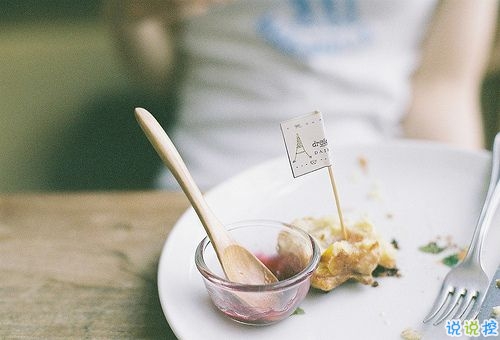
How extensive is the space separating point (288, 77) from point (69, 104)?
4.21ft

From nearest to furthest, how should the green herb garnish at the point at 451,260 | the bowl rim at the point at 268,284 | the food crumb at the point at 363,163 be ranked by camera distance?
the bowl rim at the point at 268,284 < the green herb garnish at the point at 451,260 < the food crumb at the point at 363,163

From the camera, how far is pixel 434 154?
2.64ft

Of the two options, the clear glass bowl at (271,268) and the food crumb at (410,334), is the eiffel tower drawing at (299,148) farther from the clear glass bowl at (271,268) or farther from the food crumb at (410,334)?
the food crumb at (410,334)

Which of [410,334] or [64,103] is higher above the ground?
[410,334]

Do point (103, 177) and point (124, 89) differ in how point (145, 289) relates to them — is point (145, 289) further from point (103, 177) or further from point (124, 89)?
point (124, 89)

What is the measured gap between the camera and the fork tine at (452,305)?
524mm

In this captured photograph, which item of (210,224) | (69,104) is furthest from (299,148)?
(69,104)

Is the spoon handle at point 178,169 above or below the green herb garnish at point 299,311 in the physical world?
above

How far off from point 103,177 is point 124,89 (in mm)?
Answer: 459

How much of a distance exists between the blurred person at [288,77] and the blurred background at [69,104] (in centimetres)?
62

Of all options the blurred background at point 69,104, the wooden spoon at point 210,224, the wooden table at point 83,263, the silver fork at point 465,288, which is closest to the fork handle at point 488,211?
the silver fork at point 465,288

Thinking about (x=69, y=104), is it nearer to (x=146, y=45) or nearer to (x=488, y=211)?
(x=146, y=45)

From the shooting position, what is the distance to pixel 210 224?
55cm

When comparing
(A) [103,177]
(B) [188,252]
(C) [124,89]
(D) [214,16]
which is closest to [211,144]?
(D) [214,16]
